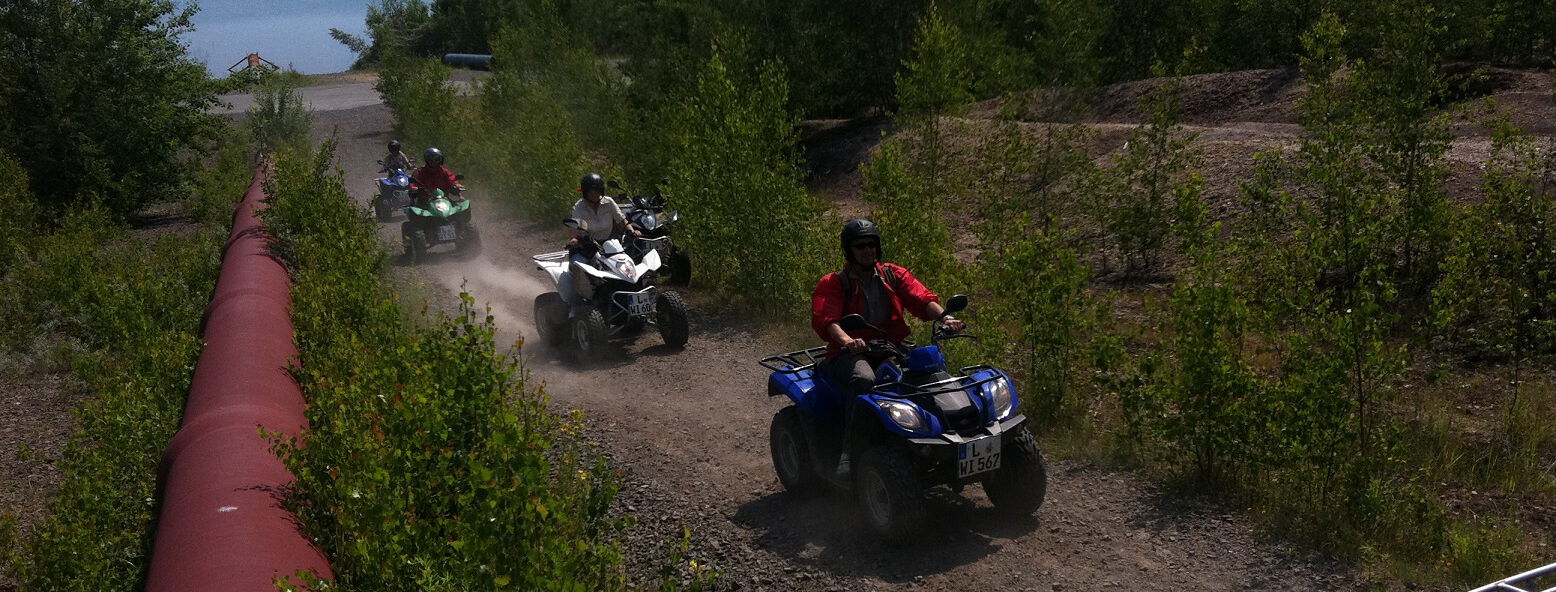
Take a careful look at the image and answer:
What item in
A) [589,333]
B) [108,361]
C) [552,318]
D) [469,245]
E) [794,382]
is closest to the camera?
[794,382]

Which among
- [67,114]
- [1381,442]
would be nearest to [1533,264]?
[1381,442]

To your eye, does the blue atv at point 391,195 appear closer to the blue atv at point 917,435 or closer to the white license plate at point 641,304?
the white license plate at point 641,304

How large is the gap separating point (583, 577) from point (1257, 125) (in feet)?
69.7

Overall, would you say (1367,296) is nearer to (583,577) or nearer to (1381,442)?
(1381,442)

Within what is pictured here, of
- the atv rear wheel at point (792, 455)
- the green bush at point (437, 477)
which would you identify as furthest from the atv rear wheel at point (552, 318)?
the atv rear wheel at point (792, 455)

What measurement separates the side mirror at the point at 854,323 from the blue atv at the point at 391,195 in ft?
58.7

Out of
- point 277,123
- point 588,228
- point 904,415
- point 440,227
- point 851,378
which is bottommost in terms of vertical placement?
point 440,227

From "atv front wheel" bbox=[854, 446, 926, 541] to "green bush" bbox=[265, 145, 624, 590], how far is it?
168 cm

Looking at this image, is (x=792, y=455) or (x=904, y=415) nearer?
(x=904, y=415)

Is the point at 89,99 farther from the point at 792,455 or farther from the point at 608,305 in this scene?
the point at 792,455

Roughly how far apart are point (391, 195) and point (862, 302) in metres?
18.2

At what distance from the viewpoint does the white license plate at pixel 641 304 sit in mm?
12539

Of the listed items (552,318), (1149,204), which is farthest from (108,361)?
(1149,204)

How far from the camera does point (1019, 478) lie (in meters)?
7.18
